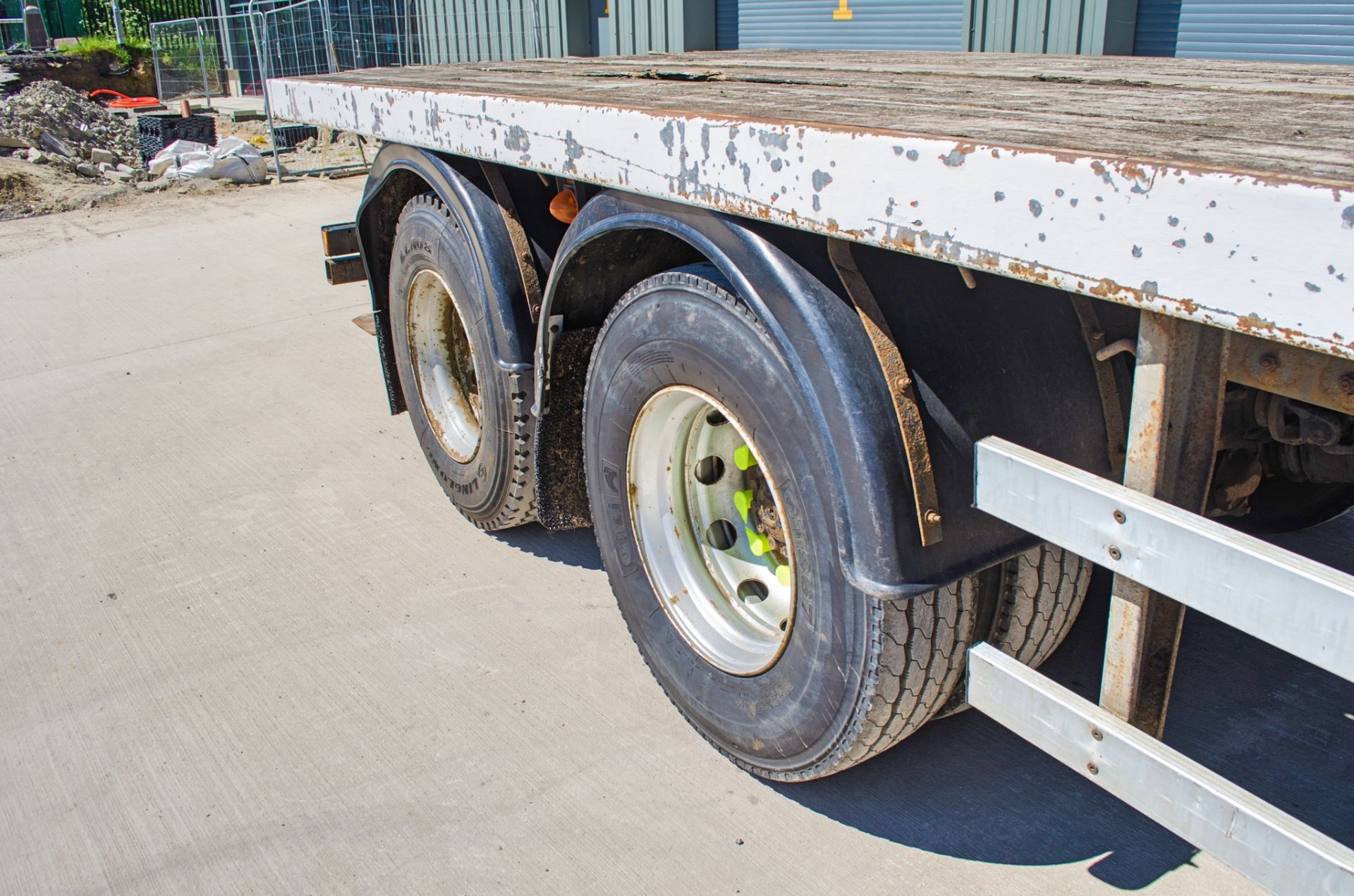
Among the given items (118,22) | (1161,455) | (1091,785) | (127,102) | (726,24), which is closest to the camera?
(1161,455)

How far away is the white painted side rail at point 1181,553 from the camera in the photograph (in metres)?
1.42

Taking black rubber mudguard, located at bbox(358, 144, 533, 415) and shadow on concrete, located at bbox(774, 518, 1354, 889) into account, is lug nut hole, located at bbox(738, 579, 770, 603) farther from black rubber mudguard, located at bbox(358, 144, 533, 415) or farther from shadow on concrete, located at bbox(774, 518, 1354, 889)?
black rubber mudguard, located at bbox(358, 144, 533, 415)

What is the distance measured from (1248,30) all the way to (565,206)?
3.95 meters

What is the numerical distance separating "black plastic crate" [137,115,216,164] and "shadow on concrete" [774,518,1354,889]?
565 inches

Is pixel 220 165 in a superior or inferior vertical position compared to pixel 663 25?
inferior

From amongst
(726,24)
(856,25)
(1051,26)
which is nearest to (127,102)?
(726,24)

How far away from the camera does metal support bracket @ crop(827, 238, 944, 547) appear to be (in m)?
1.93

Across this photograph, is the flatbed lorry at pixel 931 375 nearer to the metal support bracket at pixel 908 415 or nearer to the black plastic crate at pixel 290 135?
the metal support bracket at pixel 908 415

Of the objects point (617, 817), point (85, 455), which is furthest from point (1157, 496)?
point (85, 455)

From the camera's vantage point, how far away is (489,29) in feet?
36.7

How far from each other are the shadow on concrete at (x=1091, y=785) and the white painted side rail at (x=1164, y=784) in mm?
619

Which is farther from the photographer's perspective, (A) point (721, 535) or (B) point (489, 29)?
(B) point (489, 29)

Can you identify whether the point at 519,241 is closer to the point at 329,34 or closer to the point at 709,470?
the point at 709,470

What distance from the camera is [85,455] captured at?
194 inches
